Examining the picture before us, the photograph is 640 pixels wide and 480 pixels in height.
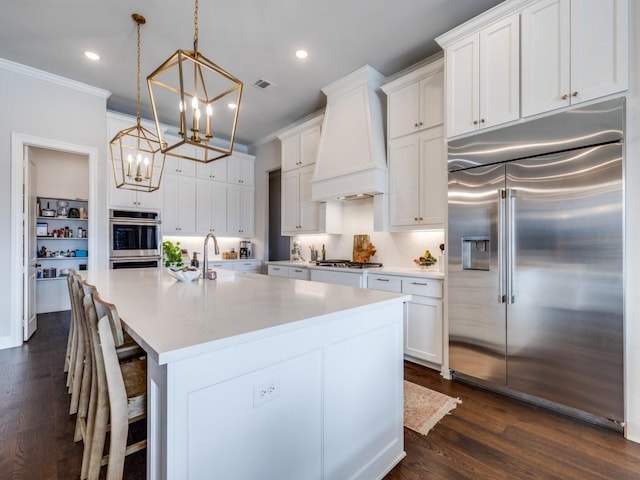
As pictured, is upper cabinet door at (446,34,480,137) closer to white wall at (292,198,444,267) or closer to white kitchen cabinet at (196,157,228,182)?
white wall at (292,198,444,267)

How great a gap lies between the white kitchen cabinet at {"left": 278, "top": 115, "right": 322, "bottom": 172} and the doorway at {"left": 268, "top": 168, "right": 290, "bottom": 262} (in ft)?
3.16

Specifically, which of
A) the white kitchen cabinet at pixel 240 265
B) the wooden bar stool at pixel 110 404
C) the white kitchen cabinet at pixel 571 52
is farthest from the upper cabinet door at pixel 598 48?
the white kitchen cabinet at pixel 240 265

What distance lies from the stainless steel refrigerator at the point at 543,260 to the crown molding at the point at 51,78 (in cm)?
449

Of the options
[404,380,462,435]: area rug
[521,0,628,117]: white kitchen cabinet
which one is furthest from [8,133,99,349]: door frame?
[521,0,628,117]: white kitchen cabinet

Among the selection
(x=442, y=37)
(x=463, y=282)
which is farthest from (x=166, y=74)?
(x=463, y=282)

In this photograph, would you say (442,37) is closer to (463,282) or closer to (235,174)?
(463,282)

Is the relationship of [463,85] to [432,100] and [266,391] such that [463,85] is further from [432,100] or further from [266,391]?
[266,391]

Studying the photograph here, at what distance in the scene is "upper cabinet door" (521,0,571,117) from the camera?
212 cm

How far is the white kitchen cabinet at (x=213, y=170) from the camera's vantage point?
550 cm

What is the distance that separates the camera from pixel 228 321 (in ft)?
4.00

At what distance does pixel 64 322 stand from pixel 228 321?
16.2 feet

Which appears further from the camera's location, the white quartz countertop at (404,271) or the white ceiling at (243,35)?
the white quartz countertop at (404,271)

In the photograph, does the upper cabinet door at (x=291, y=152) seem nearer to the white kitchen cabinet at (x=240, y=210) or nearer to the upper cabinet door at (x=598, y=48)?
the white kitchen cabinet at (x=240, y=210)

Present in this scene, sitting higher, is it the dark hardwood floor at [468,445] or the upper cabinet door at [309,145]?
the upper cabinet door at [309,145]
